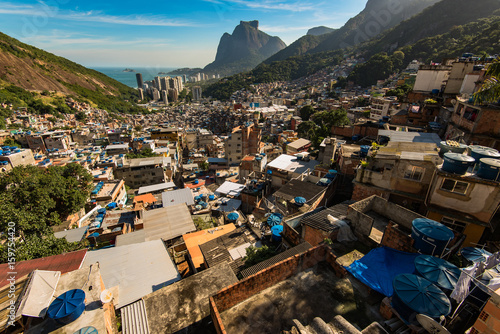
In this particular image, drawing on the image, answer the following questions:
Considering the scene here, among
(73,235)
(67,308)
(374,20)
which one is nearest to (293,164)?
(67,308)

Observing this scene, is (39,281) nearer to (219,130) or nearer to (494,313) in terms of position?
(494,313)

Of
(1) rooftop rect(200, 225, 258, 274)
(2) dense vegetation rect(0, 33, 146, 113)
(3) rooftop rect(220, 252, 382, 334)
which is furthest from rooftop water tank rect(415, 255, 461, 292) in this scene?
(2) dense vegetation rect(0, 33, 146, 113)

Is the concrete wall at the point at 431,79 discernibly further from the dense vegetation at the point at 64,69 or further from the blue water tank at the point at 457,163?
the dense vegetation at the point at 64,69

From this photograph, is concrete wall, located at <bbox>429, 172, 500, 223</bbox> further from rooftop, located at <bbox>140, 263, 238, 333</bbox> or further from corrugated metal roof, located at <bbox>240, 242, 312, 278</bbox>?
rooftop, located at <bbox>140, 263, 238, 333</bbox>

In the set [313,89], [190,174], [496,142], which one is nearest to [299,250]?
[496,142]

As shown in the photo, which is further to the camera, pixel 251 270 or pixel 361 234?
pixel 361 234

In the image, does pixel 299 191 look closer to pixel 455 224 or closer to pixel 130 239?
pixel 455 224
